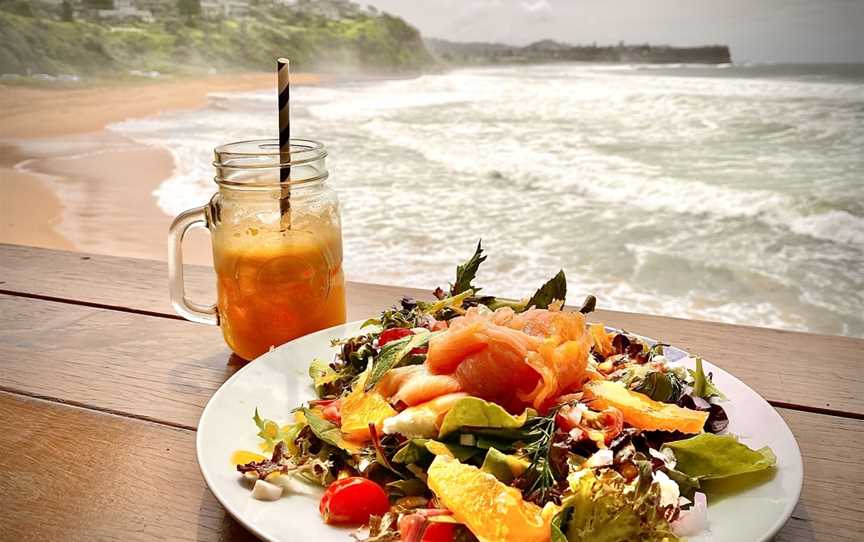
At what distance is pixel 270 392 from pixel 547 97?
10.8m

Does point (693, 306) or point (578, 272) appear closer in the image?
point (693, 306)

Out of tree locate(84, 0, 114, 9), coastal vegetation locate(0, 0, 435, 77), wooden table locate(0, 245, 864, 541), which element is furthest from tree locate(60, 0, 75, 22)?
wooden table locate(0, 245, 864, 541)

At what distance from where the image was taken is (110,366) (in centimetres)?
138

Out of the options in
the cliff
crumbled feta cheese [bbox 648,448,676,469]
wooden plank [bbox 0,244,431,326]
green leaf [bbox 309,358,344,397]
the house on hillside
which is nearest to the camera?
crumbled feta cheese [bbox 648,448,676,469]

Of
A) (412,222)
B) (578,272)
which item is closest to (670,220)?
(578,272)

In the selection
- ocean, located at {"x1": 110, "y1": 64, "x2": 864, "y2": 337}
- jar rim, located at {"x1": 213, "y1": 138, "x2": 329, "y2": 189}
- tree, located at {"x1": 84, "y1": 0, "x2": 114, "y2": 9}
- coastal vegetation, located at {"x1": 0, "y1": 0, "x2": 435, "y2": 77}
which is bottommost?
ocean, located at {"x1": 110, "y1": 64, "x2": 864, "y2": 337}

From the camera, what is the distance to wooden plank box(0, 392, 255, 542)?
0.92 m

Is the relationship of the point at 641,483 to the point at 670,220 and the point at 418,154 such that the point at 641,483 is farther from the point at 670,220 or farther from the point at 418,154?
the point at 418,154

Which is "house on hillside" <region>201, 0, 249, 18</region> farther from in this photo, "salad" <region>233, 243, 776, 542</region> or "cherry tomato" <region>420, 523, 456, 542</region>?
"cherry tomato" <region>420, 523, 456, 542</region>

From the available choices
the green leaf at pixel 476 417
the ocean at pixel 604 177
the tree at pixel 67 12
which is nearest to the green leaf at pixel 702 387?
the green leaf at pixel 476 417

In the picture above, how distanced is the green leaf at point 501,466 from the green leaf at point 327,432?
167 millimetres

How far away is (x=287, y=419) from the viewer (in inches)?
41.8

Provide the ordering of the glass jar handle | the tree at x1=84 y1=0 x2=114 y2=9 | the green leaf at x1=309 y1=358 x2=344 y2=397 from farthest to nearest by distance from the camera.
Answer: the tree at x1=84 y1=0 x2=114 y2=9, the glass jar handle, the green leaf at x1=309 y1=358 x2=344 y2=397

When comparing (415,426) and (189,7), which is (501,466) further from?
(189,7)
